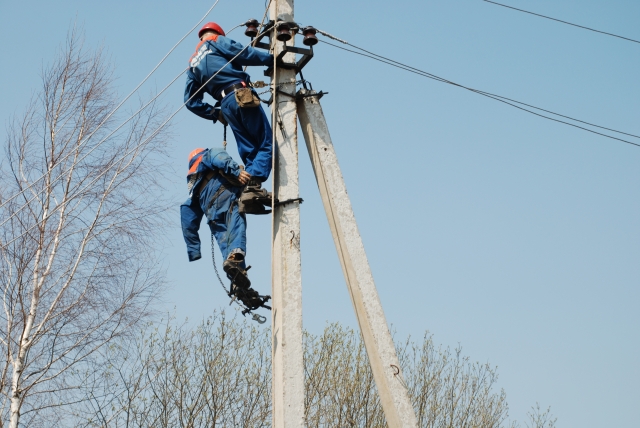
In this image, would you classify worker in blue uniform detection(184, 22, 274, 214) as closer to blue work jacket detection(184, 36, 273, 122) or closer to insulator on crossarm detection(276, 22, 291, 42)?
blue work jacket detection(184, 36, 273, 122)

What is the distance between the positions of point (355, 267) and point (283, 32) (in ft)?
5.94

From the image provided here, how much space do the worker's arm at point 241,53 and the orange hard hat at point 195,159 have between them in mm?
740

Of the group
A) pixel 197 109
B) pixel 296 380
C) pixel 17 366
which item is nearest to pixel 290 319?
pixel 296 380

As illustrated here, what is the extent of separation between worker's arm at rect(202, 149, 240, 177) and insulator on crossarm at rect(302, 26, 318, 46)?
1.02m

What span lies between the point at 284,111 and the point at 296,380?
1957 millimetres

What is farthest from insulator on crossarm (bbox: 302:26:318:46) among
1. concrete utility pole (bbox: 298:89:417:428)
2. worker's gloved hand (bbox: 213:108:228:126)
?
worker's gloved hand (bbox: 213:108:228:126)

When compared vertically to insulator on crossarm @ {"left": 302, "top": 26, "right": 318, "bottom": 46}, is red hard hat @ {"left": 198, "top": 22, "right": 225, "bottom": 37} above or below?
above

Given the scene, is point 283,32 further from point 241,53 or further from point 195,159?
point 195,159

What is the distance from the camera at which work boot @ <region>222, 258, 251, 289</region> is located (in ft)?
18.1

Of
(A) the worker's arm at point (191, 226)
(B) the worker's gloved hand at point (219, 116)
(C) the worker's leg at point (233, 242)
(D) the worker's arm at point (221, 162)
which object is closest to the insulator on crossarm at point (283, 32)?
(B) the worker's gloved hand at point (219, 116)

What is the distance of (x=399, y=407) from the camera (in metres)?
4.95

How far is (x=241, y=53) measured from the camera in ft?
19.6

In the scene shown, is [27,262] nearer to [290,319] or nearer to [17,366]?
[17,366]

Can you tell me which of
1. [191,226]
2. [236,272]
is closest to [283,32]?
[191,226]
